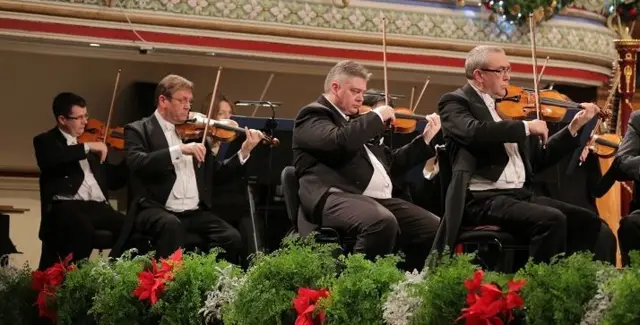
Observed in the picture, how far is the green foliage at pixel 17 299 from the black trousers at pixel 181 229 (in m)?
0.72

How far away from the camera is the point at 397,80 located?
10656 millimetres

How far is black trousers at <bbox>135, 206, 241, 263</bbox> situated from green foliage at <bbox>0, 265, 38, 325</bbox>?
72 centimetres

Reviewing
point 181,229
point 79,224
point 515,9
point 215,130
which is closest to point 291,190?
point 181,229

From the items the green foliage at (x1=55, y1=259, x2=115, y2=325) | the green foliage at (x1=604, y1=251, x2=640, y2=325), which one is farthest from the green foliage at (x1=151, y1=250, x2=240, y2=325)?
the green foliage at (x1=604, y1=251, x2=640, y2=325)

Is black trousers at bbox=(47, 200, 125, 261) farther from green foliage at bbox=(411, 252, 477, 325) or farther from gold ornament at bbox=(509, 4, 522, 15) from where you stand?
gold ornament at bbox=(509, 4, 522, 15)

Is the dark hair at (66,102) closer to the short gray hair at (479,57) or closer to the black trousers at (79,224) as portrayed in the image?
the black trousers at (79,224)

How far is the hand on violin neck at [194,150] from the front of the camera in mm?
6512

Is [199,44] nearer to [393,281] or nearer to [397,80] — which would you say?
[397,80]

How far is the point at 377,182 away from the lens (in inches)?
234

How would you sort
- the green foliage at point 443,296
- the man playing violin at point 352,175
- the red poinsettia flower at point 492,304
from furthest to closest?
the man playing violin at point 352,175 < the green foliage at point 443,296 < the red poinsettia flower at point 492,304

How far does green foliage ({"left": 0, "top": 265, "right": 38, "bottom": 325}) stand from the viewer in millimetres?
5867

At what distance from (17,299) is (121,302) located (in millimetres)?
858

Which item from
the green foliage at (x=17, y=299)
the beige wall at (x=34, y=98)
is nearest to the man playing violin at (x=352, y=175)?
the green foliage at (x=17, y=299)

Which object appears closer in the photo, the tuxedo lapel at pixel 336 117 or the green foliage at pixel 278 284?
the green foliage at pixel 278 284
